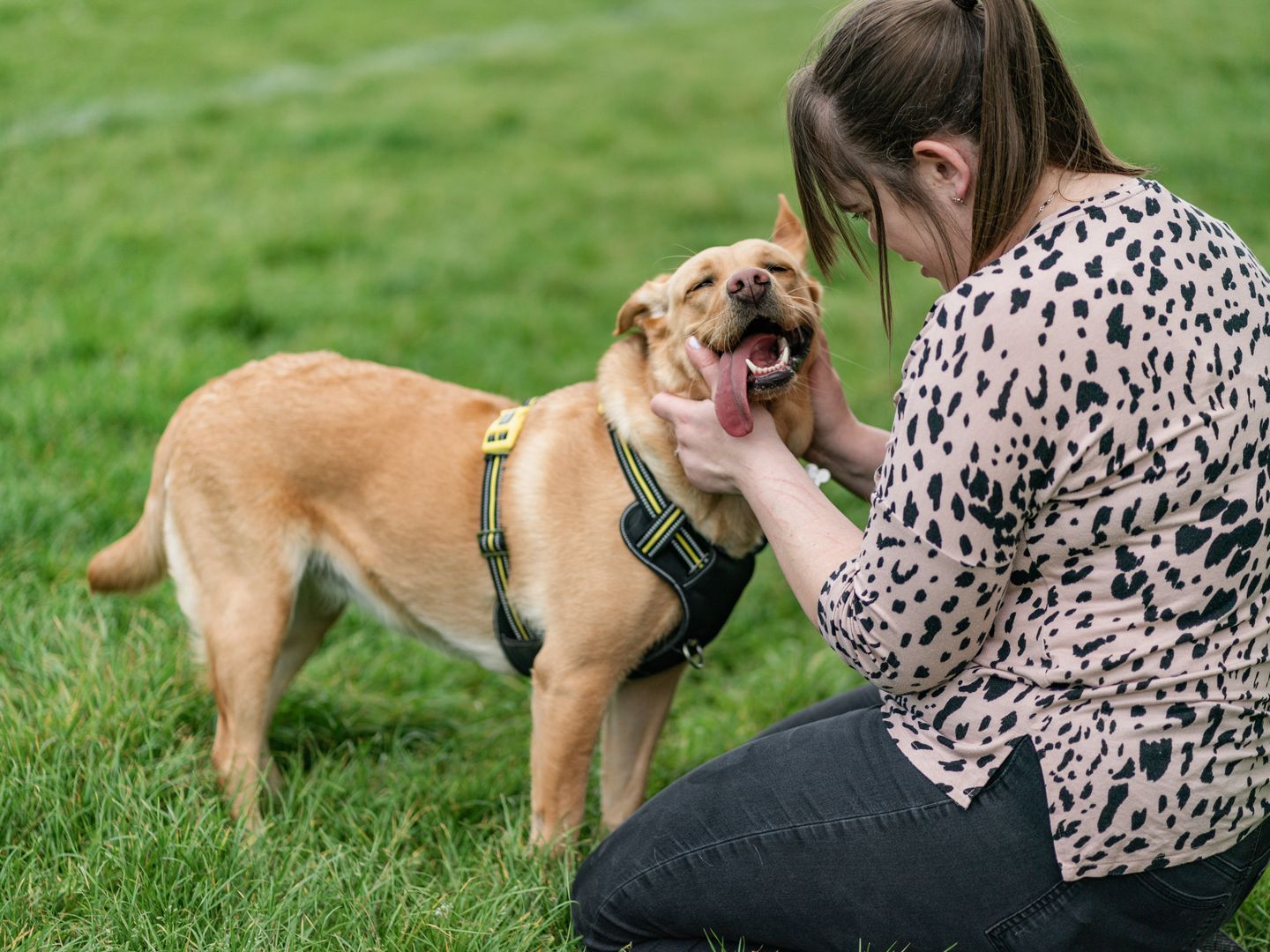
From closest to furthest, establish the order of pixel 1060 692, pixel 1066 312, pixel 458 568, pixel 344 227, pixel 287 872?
pixel 1066 312 → pixel 1060 692 → pixel 287 872 → pixel 458 568 → pixel 344 227

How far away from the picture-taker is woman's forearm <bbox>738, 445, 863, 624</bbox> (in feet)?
7.59

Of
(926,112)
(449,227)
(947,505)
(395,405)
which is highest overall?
(926,112)

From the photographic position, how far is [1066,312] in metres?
1.88

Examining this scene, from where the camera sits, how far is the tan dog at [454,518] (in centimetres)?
291

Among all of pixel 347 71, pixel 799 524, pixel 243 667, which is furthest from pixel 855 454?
pixel 347 71

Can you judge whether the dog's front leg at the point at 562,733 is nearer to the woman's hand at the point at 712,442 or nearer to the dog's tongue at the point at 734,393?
the woman's hand at the point at 712,442

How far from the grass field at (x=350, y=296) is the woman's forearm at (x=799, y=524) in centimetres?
74

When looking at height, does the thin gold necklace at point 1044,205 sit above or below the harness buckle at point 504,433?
above

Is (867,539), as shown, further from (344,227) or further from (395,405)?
(344,227)

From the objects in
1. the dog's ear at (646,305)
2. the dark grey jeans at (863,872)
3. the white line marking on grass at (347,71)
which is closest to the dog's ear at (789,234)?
the dog's ear at (646,305)

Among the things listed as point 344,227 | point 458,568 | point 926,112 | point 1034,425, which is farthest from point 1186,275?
point 344,227

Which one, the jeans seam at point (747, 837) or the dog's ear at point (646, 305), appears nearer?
the jeans seam at point (747, 837)

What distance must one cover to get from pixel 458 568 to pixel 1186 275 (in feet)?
6.49

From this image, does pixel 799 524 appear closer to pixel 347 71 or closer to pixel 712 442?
pixel 712 442
